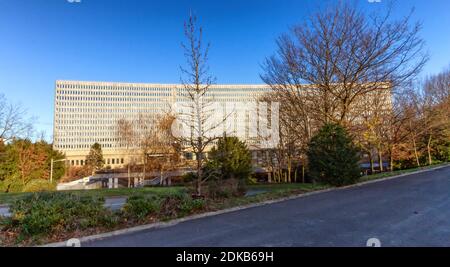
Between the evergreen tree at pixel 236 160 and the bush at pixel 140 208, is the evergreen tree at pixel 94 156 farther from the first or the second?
the bush at pixel 140 208

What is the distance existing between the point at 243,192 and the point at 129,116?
94.8 ft

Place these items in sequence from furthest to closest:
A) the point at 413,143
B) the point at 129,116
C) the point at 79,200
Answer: the point at 129,116 < the point at 413,143 < the point at 79,200

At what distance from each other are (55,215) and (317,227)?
538 centimetres

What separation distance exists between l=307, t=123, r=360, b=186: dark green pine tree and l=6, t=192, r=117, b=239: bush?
27.6 feet

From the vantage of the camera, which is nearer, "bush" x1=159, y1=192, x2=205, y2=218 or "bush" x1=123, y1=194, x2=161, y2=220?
"bush" x1=123, y1=194, x2=161, y2=220

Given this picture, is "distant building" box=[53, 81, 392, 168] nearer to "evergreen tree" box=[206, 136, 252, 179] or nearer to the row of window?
the row of window

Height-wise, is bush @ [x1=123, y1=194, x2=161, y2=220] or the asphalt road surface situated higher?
bush @ [x1=123, y1=194, x2=161, y2=220]

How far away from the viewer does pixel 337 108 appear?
13.1 meters

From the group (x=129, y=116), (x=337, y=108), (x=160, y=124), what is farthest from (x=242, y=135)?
(x=129, y=116)

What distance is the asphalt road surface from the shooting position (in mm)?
3779

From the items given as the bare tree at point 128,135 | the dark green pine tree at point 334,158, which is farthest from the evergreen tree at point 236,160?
the bare tree at point 128,135

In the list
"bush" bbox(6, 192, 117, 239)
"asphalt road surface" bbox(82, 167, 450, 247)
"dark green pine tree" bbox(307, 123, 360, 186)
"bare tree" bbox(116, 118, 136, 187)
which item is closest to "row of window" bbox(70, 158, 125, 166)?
"bare tree" bbox(116, 118, 136, 187)
